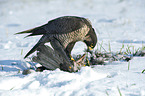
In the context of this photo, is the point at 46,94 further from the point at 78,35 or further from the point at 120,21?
the point at 120,21

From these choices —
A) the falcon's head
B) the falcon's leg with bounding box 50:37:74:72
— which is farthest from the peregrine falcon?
the falcon's head

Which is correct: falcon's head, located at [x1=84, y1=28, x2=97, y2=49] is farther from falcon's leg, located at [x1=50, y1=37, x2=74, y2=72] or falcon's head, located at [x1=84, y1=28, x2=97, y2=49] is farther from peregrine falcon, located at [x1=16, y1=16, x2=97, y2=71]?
falcon's leg, located at [x1=50, y1=37, x2=74, y2=72]

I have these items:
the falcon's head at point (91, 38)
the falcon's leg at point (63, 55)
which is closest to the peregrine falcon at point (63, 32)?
the falcon's leg at point (63, 55)

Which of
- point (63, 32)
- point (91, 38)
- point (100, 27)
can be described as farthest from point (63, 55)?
point (100, 27)

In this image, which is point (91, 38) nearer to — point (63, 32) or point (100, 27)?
point (63, 32)

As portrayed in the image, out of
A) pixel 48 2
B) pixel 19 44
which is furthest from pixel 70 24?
pixel 48 2

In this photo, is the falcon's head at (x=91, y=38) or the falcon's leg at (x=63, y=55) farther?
the falcon's head at (x=91, y=38)

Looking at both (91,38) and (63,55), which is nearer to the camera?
(63,55)

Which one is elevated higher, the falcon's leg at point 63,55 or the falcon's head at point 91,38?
the falcon's head at point 91,38

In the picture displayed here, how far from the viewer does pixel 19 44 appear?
515 cm

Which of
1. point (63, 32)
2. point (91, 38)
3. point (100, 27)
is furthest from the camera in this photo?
point (100, 27)

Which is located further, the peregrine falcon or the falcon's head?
the falcon's head

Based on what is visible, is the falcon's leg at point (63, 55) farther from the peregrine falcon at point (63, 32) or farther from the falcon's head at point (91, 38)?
the falcon's head at point (91, 38)

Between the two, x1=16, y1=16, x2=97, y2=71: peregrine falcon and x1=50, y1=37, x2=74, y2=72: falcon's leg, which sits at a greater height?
x1=16, y1=16, x2=97, y2=71: peregrine falcon
